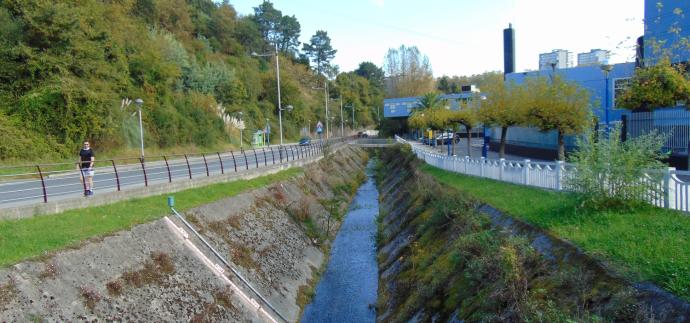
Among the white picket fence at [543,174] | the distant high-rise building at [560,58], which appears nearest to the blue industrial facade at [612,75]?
the white picket fence at [543,174]

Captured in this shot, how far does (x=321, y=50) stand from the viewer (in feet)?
432

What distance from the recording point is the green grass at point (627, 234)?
6932mm

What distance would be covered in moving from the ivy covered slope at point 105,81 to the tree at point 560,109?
25.8m

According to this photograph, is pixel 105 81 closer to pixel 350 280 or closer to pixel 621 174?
pixel 350 280

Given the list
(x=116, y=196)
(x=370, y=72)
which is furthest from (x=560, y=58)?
(x=370, y=72)

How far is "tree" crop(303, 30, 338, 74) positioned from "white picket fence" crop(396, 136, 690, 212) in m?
97.4

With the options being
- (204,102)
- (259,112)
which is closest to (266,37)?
(259,112)

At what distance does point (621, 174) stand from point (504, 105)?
17.0 m

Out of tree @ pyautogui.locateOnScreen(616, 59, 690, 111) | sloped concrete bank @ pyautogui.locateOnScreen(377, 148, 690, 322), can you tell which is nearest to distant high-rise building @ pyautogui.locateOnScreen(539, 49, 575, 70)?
tree @ pyautogui.locateOnScreen(616, 59, 690, 111)

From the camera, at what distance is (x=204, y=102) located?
5541 cm

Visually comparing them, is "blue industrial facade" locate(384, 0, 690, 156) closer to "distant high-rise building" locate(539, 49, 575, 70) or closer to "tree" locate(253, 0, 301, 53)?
"distant high-rise building" locate(539, 49, 575, 70)

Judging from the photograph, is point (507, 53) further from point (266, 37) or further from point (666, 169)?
point (266, 37)

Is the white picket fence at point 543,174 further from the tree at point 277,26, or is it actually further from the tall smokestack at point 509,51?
the tree at point 277,26

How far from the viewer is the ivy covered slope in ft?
104
